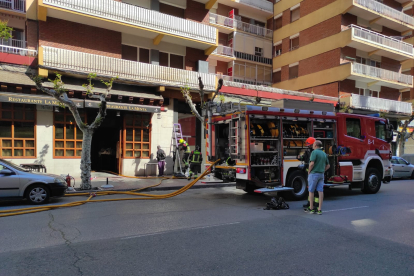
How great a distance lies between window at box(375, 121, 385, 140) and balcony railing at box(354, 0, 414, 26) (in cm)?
1596

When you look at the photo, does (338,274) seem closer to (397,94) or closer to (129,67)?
(129,67)

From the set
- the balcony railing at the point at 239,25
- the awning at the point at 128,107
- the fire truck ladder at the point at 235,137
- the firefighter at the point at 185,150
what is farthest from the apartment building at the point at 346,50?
the fire truck ladder at the point at 235,137

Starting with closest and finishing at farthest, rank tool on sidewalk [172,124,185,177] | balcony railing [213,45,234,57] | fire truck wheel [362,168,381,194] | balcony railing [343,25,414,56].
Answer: fire truck wheel [362,168,381,194], tool on sidewalk [172,124,185,177], balcony railing [343,25,414,56], balcony railing [213,45,234,57]

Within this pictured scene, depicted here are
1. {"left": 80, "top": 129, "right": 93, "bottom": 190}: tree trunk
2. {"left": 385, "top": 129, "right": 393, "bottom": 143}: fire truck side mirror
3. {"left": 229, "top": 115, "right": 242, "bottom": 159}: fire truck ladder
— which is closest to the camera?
{"left": 229, "top": 115, "right": 242, "bottom": 159}: fire truck ladder

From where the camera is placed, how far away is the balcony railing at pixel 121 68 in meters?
13.8

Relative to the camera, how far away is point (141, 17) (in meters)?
15.8

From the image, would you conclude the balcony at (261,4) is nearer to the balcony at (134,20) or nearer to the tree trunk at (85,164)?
the balcony at (134,20)

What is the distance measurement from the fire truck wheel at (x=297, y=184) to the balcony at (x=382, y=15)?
1928cm

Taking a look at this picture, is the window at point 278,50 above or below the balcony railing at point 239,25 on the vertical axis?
below

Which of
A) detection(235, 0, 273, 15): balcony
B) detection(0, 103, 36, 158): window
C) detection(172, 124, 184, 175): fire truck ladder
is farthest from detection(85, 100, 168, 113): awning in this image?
detection(235, 0, 273, 15): balcony

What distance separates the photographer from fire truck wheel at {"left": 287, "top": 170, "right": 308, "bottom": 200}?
9.16m

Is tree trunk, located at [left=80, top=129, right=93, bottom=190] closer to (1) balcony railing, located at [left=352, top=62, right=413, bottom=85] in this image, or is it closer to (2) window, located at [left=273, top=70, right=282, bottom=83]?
(1) balcony railing, located at [left=352, top=62, right=413, bottom=85]

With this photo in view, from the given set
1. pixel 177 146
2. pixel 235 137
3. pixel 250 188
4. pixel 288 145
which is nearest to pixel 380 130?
pixel 288 145

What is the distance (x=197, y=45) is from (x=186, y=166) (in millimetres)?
7449
